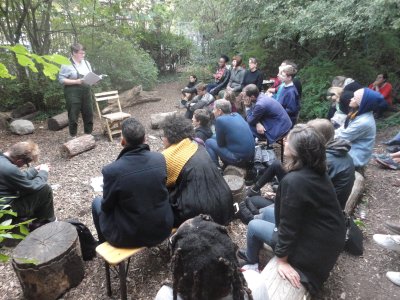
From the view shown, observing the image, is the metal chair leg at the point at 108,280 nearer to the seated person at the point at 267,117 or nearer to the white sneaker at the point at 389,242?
the white sneaker at the point at 389,242

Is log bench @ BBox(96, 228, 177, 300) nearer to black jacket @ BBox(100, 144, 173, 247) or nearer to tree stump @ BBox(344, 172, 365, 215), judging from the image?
black jacket @ BBox(100, 144, 173, 247)

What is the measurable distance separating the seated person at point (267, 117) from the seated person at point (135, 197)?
2646 mm

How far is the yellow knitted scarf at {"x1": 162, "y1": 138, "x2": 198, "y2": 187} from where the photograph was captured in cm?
296

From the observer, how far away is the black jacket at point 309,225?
2047 millimetres

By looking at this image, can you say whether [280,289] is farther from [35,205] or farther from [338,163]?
[35,205]

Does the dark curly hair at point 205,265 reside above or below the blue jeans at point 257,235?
above

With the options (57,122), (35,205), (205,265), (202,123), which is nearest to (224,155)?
(202,123)

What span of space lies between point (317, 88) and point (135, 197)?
19.8ft

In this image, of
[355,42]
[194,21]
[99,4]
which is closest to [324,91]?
[355,42]

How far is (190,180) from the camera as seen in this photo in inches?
115

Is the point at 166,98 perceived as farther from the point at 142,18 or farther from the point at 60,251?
the point at 60,251

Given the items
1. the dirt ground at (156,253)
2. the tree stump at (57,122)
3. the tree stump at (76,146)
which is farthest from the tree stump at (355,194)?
the tree stump at (57,122)

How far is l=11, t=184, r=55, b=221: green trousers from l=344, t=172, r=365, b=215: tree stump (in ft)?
11.6

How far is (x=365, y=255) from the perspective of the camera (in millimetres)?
3078
